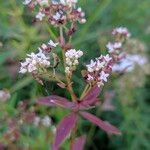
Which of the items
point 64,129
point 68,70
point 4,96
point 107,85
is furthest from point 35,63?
point 107,85

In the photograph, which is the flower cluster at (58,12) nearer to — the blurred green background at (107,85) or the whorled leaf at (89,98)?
the whorled leaf at (89,98)

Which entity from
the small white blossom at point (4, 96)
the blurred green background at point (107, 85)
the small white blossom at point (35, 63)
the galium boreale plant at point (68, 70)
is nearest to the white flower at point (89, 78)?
the galium boreale plant at point (68, 70)

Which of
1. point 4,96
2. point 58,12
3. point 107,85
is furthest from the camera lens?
point 107,85

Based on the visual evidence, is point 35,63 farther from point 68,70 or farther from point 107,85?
point 107,85

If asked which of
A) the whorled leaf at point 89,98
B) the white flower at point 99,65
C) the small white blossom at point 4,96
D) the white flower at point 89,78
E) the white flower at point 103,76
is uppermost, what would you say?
the small white blossom at point 4,96

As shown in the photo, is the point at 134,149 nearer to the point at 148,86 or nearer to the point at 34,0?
the point at 148,86
